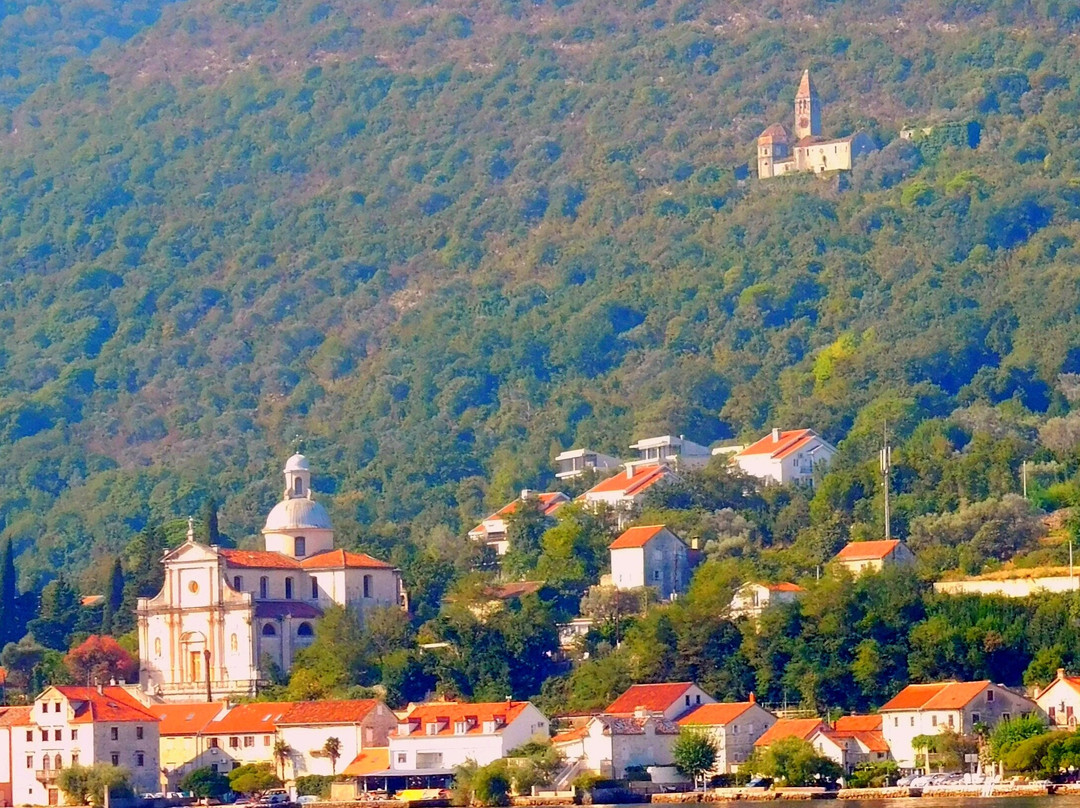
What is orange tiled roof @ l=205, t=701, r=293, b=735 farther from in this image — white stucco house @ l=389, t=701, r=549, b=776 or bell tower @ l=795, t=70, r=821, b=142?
bell tower @ l=795, t=70, r=821, b=142

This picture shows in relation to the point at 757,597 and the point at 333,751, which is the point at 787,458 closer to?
the point at 757,597

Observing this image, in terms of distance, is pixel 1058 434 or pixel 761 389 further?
pixel 761 389

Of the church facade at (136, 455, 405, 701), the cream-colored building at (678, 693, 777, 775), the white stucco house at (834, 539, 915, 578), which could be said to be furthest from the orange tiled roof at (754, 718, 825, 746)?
the church facade at (136, 455, 405, 701)

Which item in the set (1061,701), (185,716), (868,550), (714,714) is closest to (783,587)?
(868,550)

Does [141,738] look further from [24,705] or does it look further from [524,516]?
[524,516]

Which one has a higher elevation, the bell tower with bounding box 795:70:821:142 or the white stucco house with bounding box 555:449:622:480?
the bell tower with bounding box 795:70:821:142

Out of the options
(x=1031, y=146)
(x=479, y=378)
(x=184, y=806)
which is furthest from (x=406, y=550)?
(x=1031, y=146)
